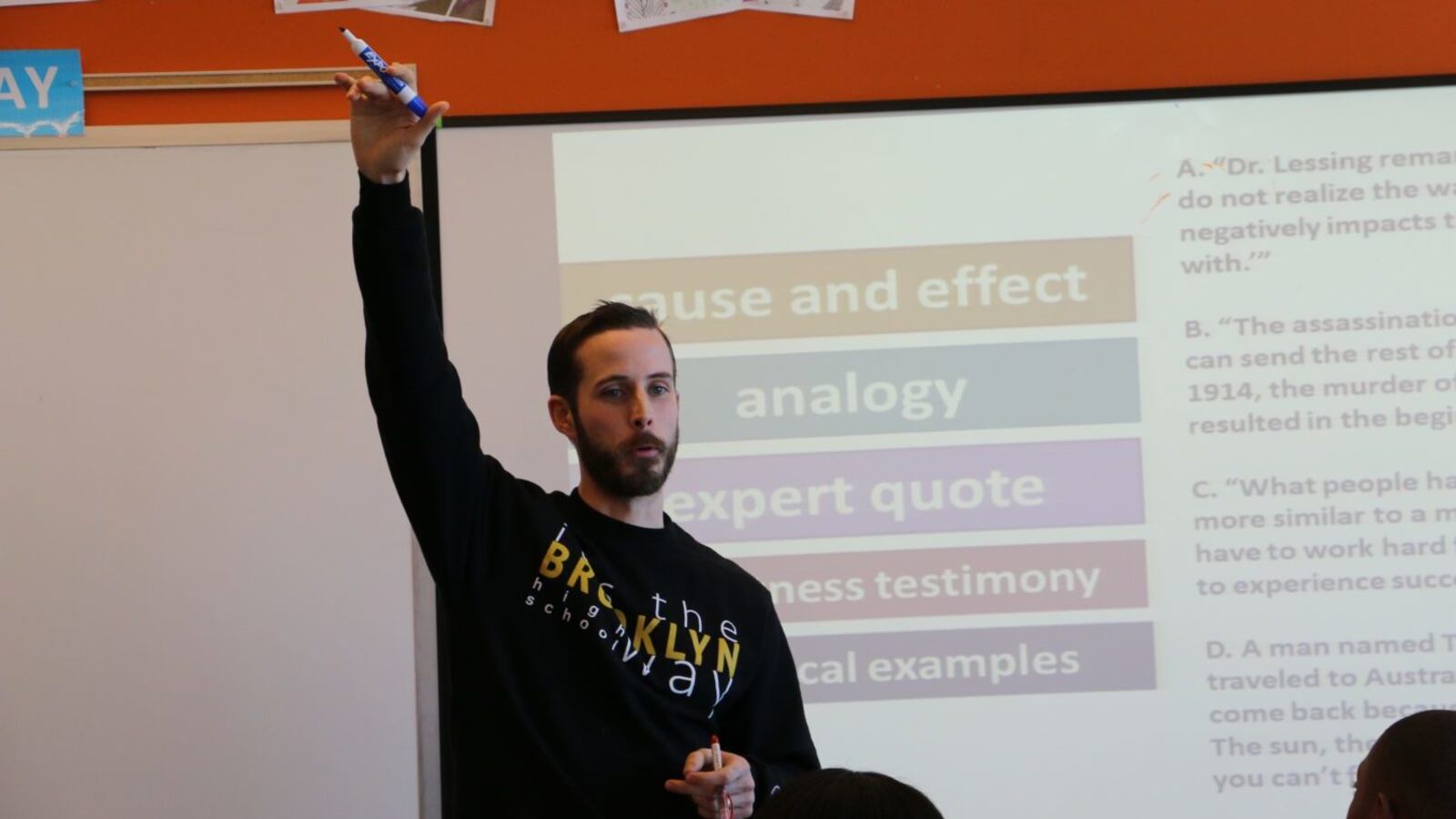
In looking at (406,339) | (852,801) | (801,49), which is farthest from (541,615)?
(801,49)

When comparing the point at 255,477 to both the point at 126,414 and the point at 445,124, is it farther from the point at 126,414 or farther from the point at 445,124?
the point at 445,124

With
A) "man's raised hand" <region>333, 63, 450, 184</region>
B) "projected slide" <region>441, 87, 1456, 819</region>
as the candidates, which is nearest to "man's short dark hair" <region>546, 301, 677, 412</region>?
"man's raised hand" <region>333, 63, 450, 184</region>

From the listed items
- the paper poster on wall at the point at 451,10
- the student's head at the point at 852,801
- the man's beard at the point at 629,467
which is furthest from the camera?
the paper poster on wall at the point at 451,10

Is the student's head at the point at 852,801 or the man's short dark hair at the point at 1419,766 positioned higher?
the student's head at the point at 852,801

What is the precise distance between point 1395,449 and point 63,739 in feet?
8.18

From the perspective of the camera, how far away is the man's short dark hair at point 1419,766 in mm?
1399

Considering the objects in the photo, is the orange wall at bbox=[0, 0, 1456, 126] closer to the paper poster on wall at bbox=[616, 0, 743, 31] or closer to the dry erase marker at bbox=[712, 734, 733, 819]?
the paper poster on wall at bbox=[616, 0, 743, 31]

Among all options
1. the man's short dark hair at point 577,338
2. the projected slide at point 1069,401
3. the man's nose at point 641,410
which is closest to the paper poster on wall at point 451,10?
the projected slide at point 1069,401

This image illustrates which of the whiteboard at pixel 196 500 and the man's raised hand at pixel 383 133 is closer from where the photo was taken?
the man's raised hand at pixel 383 133

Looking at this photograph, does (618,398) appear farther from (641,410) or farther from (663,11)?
(663,11)

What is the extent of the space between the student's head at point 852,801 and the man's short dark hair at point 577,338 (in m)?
0.78

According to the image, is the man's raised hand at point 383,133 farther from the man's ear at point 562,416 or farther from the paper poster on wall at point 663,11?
the paper poster on wall at point 663,11

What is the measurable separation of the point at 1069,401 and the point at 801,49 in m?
0.83

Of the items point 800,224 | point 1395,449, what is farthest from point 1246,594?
point 800,224
